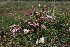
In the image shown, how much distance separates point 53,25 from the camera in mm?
6254

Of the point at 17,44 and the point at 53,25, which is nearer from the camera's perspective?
the point at 17,44

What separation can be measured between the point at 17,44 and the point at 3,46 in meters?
A: 0.52

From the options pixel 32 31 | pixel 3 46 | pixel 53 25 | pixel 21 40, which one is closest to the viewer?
pixel 3 46

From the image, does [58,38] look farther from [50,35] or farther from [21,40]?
[21,40]

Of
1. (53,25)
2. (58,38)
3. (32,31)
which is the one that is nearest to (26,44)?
(32,31)

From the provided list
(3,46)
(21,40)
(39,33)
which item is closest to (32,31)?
(39,33)

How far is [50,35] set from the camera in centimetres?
544

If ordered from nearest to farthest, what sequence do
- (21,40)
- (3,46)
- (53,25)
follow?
(3,46) < (21,40) < (53,25)

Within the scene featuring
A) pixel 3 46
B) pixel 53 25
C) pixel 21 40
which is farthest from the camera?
pixel 53 25

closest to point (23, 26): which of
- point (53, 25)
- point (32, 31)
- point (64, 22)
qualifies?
point (32, 31)

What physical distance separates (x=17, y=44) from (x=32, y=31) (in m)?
0.90

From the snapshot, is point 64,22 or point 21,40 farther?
point 64,22

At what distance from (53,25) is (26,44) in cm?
188

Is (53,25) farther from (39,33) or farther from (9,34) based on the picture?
(9,34)
